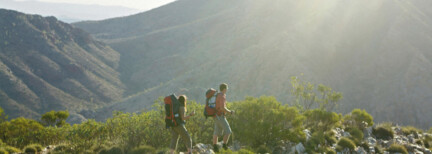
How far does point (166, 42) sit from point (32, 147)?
8480 cm

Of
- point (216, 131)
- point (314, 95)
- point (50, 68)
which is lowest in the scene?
point (216, 131)

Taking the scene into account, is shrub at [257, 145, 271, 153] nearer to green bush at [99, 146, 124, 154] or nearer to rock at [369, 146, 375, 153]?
green bush at [99, 146, 124, 154]

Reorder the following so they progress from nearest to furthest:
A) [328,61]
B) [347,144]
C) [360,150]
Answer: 1. [360,150]
2. [347,144]
3. [328,61]

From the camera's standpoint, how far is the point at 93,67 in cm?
7419

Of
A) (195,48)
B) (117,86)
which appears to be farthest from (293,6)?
(117,86)

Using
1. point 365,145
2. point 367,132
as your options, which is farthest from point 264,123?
point 367,132

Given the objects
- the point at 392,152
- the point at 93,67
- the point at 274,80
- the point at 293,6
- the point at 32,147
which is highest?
the point at 293,6

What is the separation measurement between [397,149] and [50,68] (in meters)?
73.8

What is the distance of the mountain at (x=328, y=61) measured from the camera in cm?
3838

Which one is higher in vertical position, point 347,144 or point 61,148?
point 61,148

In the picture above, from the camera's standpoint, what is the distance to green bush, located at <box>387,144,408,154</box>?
12.2 meters

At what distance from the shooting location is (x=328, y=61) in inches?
1889

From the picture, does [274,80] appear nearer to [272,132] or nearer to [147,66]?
[272,132]

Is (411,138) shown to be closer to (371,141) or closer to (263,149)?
(371,141)
